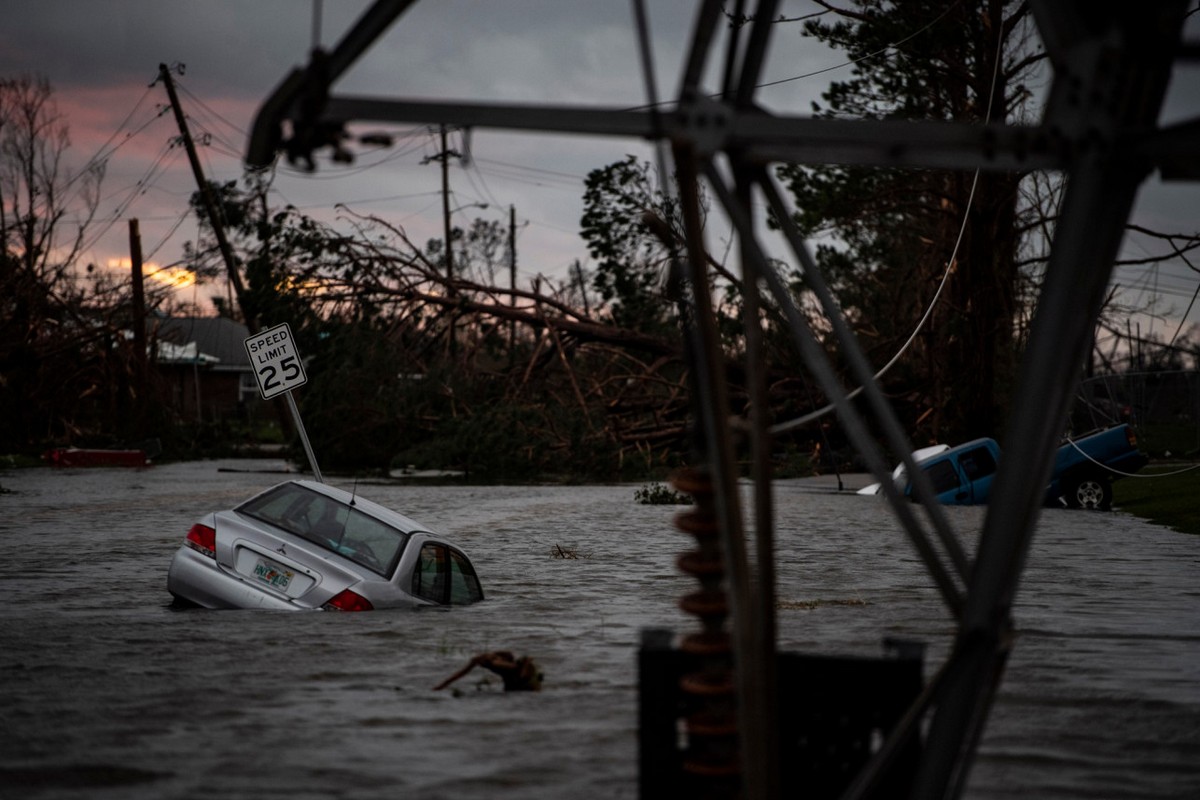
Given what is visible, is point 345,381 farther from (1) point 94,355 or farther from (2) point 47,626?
(2) point 47,626

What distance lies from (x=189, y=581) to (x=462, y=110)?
8275mm

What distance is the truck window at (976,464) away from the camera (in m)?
29.3

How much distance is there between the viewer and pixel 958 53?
31.6 m

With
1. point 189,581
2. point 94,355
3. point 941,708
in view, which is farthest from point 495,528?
point 94,355

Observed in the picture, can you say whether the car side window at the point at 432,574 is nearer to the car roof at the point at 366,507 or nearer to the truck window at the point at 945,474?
the car roof at the point at 366,507

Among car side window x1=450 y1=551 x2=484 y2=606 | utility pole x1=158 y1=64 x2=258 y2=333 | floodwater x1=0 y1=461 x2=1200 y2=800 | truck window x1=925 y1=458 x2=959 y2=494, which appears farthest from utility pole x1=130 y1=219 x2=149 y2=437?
car side window x1=450 y1=551 x2=484 y2=606

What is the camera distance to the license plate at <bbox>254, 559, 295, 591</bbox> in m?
11.5

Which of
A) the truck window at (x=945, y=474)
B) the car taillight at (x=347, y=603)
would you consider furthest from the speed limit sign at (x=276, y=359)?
the truck window at (x=945, y=474)

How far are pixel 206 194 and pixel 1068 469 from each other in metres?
29.2

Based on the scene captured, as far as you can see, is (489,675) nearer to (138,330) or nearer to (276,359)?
(276,359)

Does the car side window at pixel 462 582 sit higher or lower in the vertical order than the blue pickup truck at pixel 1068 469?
lower

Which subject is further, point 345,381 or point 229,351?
point 229,351

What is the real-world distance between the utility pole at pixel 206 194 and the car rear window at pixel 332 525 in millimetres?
28471

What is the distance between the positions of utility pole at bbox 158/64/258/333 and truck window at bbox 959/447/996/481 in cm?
1984
